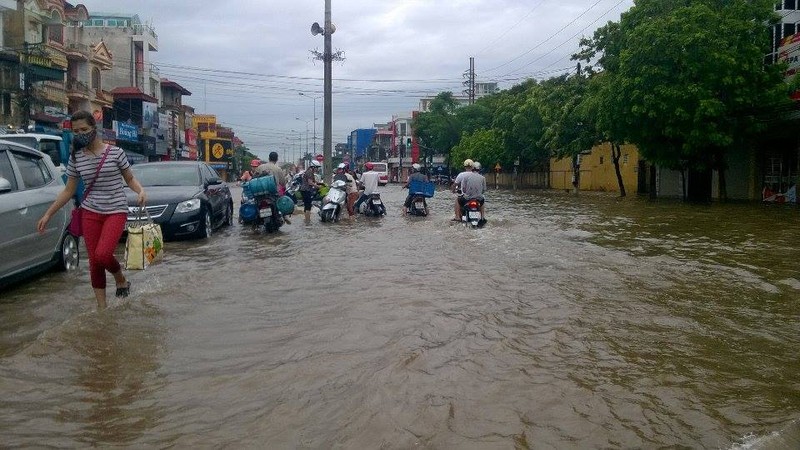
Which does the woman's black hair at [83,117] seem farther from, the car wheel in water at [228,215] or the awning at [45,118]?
the awning at [45,118]

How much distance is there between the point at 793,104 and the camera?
2286cm

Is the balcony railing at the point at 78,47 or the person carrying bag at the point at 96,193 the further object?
the balcony railing at the point at 78,47

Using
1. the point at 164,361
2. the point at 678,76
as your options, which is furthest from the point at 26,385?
the point at 678,76

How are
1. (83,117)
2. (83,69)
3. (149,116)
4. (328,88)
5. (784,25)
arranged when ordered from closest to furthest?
Result: (83,117) < (784,25) < (328,88) < (83,69) < (149,116)

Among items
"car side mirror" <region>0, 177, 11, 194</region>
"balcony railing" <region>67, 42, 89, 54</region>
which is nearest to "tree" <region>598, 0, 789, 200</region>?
"car side mirror" <region>0, 177, 11, 194</region>

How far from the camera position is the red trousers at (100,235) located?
605cm

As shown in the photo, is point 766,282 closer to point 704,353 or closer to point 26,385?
point 704,353

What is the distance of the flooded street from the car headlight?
2.54m

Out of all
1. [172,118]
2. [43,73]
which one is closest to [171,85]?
[172,118]

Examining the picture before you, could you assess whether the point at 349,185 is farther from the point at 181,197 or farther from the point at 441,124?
the point at 441,124

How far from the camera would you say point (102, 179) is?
242 inches

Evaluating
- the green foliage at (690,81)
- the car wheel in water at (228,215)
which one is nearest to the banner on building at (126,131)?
the green foliage at (690,81)

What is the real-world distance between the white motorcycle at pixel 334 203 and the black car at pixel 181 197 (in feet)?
8.88

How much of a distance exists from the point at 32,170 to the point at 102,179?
2.29 m
